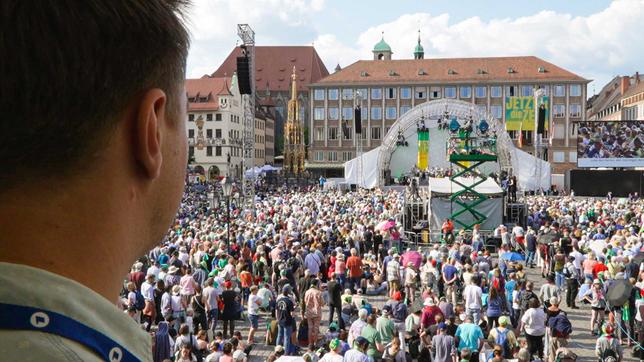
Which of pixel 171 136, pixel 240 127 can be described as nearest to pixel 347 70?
pixel 240 127

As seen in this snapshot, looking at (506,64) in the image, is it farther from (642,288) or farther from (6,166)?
(6,166)

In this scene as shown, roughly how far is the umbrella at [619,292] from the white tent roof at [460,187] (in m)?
14.6

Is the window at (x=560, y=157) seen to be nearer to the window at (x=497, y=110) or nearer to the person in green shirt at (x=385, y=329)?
the window at (x=497, y=110)

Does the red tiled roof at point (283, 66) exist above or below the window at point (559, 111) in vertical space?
above

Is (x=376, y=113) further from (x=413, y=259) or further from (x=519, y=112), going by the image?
(x=413, y=259)

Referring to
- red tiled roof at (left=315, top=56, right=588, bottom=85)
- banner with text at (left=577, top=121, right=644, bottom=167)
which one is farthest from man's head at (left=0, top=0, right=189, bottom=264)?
red tiled roof at (left=315, top=56, right=588, bottom=85)

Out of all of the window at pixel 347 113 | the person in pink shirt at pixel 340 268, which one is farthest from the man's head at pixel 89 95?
Result: the window at pixel 347 113

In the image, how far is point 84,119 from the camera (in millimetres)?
862

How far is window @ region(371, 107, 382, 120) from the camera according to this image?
86.6 metres

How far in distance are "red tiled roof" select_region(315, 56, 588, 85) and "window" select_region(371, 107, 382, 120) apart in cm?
348

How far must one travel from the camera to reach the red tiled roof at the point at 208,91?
85812 millimetres

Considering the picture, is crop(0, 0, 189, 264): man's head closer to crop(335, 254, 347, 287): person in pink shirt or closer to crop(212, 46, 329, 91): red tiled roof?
crop(335, 254, 347, 287): person in pink shirt

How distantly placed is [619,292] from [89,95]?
1340cm

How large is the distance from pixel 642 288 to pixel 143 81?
1352 cm
